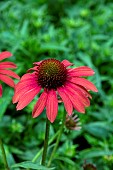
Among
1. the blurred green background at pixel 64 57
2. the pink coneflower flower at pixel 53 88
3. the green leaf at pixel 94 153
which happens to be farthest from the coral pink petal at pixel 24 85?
the green leaf at pixel 94 153

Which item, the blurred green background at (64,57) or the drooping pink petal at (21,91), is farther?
the blurred green background at (64,57)

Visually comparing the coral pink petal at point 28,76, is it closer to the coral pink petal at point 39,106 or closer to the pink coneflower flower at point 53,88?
the pink coneflower flower at point 53,88

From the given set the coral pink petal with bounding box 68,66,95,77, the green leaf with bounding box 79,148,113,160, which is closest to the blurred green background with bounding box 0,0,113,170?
the green leaf with bounding box 79,148,113,160

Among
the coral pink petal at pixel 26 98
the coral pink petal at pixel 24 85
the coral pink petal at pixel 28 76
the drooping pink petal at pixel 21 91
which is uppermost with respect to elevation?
the coral pink petal at pixel 28 76

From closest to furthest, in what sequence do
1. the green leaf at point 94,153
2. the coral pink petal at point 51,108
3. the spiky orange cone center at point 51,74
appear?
the coral pink petal at point 51,108 < the spiky orange cone center at point 51,74 < the green leaf at point 94,153

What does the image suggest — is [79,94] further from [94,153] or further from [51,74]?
[94,153]

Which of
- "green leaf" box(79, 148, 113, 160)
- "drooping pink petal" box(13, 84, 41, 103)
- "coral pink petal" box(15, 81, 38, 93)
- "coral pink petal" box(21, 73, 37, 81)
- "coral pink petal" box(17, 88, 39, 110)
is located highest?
"coral pink petal" box(21, 73, 37, 81)

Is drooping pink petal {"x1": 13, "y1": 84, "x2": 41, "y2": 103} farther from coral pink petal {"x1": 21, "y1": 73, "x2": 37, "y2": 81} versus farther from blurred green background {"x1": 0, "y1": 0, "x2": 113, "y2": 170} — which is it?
blurred green background {"x1": 0, "y1": 0, "x2": 113, "y2": 170}
